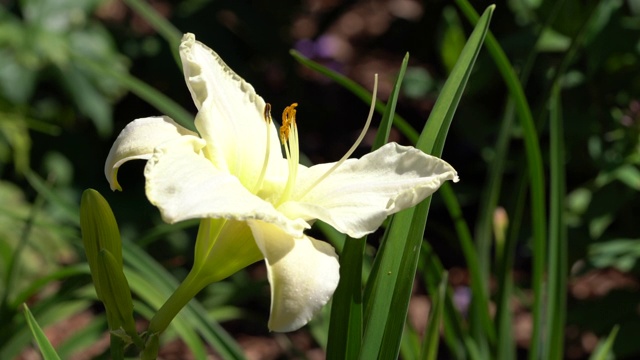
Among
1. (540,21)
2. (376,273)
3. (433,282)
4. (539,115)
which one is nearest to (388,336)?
(376,273)

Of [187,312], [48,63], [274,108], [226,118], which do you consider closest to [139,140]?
[226,118]

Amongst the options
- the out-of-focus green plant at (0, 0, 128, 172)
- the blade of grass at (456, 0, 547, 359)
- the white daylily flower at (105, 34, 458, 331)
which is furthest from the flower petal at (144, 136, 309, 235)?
the out-of-focus green plant at (0, 0, 128, 172)

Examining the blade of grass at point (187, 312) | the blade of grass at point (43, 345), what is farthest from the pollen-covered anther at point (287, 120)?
the blade of grass at point (187, 312)

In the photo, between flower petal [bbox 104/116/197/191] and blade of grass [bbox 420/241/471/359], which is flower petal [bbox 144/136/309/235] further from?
blade of grass [bbox 420/241/471/359]

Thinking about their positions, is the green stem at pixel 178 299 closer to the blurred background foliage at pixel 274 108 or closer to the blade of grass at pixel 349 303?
the blade of grass at pixel 349 303

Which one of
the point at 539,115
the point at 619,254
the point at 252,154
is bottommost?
the point at 619,254

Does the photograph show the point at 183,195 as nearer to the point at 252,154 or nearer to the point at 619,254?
the point at 252,154
